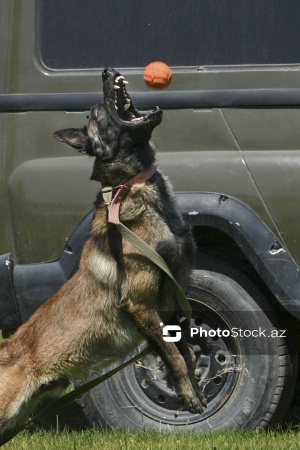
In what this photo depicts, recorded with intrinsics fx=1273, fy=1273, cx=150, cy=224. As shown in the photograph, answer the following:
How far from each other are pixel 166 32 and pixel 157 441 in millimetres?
2204

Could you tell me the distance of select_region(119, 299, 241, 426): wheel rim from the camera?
22.8 ft

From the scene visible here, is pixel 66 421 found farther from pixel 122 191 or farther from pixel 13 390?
pixel 122 191

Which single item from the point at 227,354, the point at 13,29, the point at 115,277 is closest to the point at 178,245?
the point at 115,277

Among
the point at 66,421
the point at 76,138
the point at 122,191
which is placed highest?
the point at 76,138

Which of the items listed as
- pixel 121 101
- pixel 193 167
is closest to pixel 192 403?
pixel 193 167

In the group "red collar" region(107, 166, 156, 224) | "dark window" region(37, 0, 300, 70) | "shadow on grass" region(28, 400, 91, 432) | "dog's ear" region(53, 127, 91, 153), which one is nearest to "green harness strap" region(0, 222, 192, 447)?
"red collar" region(107, 166, 156, 224)

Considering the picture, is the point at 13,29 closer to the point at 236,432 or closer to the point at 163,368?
the point at 163,368

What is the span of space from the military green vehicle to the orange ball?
286 millimetres

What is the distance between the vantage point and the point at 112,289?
643 cm

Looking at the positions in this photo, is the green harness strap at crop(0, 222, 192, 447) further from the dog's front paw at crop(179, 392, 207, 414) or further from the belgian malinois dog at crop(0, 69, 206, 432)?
the dog's front paw at crop(179, 392, 207, 414)

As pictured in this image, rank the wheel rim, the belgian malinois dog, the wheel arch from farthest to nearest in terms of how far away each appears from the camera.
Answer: the wheel rim → the wheel arch → the belgian malinois dog

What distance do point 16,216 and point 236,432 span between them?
5.52ft

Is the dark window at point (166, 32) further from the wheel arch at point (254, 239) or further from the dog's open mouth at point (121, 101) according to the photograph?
the wheel arch at point (254, 239)

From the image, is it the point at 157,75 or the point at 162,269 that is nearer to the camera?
the point at 162,269
